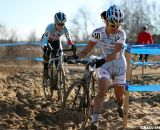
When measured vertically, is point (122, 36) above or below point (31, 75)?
above

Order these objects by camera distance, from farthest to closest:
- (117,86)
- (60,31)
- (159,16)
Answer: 1. (159,16)
2. (60,31)
3. (117,86)

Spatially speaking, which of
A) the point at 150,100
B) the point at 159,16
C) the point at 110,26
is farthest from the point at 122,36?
the point at 159,16

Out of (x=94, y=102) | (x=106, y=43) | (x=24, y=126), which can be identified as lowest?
→ (x=24, y=126)

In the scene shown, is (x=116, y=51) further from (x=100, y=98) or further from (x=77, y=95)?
(x=77, y=95)

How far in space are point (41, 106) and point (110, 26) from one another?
3.15m

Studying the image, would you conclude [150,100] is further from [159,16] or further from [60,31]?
[159,16]

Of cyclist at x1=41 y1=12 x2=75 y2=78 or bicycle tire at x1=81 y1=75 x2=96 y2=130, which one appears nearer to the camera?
bicycle tire at x1=81 y1=75 x2=96 y2=130

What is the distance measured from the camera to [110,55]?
23.8 feet

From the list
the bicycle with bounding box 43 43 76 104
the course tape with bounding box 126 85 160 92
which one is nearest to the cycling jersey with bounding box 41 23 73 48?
the bicycle with bounding box 43 43 76 104

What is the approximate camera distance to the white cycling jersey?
24.4 ft

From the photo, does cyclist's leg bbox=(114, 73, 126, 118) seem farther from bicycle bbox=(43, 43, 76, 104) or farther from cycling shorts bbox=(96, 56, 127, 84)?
bicycle bbox=(43, 43, 76, 104)

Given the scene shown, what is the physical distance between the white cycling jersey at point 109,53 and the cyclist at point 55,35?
267 cm

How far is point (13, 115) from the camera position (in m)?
8.85

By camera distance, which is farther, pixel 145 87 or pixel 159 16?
pixel 159 16
